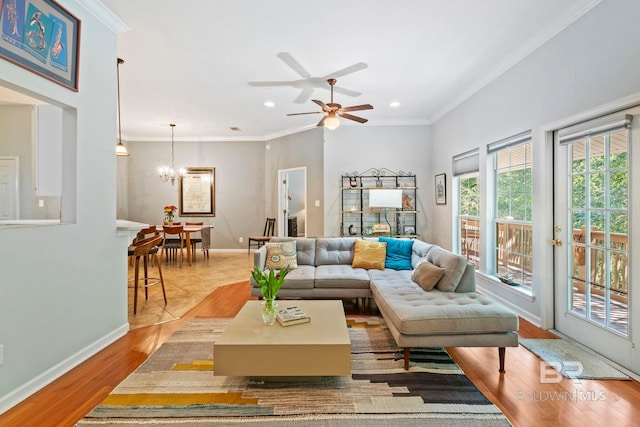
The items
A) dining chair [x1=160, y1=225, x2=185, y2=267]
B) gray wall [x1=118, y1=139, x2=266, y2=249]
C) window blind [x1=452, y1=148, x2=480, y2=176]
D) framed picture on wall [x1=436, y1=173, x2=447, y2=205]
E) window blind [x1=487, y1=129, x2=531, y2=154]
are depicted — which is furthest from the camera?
gray wall [x1=118, y1=139, x2=266, y2=249]

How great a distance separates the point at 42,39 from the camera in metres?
2.16

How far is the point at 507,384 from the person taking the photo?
215cm

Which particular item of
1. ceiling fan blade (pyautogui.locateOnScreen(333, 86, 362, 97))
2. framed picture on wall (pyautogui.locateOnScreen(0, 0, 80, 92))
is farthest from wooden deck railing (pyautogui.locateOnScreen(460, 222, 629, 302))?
framed picture on wall (pyautogui.locateOnScreen(0, 0, 80, 92))

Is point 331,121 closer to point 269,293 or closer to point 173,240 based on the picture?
point 269,293

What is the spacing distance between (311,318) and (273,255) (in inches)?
66.9

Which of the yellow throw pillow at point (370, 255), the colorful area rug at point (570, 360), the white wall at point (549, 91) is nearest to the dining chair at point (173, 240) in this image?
the yellow throw pillow at point (370, 255)

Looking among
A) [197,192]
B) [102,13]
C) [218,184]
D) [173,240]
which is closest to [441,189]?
[102,13]

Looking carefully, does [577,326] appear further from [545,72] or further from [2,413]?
[2,413]

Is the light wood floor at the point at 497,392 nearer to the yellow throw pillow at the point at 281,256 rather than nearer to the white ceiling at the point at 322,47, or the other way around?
the yellow throw pillow at the point at 281,256

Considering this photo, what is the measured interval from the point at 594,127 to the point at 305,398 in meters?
2.96

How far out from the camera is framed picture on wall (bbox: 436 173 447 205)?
5.47 m

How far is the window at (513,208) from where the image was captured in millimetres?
3428

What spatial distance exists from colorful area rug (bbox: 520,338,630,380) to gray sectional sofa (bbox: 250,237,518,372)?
0.48 m

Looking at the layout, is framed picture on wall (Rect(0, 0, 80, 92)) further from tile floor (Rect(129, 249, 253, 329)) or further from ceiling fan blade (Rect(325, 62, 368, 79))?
ceiling fan blade (Rect(325, 62, 368, 79))
